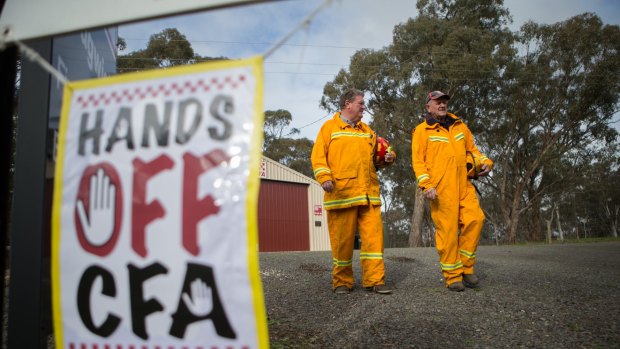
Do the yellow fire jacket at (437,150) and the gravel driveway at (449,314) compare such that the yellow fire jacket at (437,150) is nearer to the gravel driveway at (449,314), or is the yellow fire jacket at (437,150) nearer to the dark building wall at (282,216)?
the gravel driveway at (449,314)

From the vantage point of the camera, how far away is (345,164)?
4.05 metres

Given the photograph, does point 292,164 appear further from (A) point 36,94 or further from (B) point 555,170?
(A) point 36,94

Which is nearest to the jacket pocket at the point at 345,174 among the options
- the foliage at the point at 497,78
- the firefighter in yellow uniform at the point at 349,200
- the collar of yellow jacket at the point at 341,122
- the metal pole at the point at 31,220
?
the firefighter in yellow uniform at the point at 349,200

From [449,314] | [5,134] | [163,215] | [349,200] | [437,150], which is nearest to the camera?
[163,215]

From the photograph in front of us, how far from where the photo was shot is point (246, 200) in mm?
1274

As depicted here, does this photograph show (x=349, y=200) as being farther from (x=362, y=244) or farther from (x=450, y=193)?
(x=450, y=193)

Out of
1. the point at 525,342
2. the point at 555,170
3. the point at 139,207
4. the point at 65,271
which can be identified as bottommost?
the point at 525,342

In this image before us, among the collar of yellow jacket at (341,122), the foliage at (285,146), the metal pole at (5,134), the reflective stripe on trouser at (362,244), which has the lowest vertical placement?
the reflective stripe on trouser at (362,244)

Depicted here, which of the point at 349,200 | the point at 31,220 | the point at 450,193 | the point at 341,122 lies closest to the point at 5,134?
the point at 31,220

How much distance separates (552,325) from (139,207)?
2.65m

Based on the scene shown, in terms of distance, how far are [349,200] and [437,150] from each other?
1015 mm

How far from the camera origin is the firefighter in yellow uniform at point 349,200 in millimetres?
3953

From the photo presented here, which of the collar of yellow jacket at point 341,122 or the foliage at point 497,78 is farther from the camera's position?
the foliage at point 497,78

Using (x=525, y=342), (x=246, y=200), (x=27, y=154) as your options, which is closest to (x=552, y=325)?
(x=525, y=342)
